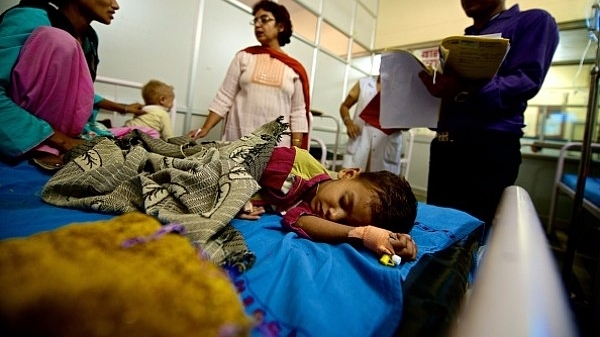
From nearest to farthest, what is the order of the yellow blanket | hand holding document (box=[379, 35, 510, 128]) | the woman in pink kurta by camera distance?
the yellow blanket, hand holding document (box=[379, 35, 510, 128]), the woman in pink kurta

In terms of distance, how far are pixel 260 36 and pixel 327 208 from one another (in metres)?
1.38

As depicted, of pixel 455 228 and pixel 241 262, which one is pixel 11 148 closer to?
pixel 241 262

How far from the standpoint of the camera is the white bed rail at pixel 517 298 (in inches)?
8.5

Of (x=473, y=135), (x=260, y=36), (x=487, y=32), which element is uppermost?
(x=260, y=36)

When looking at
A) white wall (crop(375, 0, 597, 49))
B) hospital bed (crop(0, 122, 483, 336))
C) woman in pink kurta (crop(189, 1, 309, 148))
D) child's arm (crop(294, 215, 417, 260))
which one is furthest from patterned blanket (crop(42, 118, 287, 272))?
white wall (crop(375, 0, 597, 49))

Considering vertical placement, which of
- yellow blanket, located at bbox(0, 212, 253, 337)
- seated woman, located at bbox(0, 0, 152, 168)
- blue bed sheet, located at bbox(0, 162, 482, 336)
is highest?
seated woman, located at bbox(0, 0, 152, 168)

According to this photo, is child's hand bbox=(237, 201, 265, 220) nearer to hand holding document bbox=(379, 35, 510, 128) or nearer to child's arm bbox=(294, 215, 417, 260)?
child's arm bbox=(294, 215, 417, 260)

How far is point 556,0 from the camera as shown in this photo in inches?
110

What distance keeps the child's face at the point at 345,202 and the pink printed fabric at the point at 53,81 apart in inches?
36.0

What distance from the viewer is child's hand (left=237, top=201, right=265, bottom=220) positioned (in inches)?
30.7

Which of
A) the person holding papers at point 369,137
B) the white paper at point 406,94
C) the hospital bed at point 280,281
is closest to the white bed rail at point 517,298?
the hospital bed at point 280,281

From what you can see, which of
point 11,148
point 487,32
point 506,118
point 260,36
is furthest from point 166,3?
point 506,118

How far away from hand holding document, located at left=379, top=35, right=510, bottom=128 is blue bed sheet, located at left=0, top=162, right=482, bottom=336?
60cm

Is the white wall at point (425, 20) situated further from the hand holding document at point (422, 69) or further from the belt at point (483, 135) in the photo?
the belt at point (483, 135)
